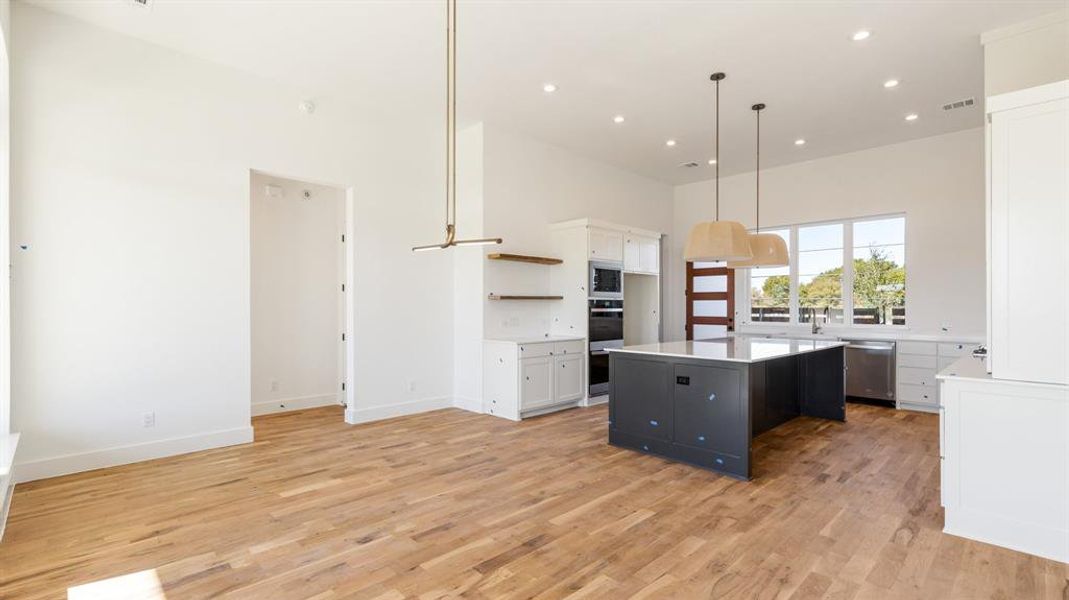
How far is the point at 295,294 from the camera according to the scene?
19.7 feet

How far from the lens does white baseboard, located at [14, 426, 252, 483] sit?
138 inches

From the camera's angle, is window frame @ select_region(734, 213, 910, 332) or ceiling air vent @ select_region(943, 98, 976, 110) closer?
ceiling air vent @ select_region(943, 98, 976, 110)

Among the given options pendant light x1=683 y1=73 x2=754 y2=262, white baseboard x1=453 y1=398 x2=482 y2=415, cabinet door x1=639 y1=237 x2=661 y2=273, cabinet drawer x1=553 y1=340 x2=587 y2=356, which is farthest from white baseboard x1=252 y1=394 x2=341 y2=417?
pendant light x1=683 y1=73 x2=754 y2=262

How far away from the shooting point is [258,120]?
15.0ft

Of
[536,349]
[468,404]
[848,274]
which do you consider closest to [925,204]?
[848,274]

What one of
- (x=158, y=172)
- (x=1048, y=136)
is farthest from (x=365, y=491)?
(x=1048, y=136)

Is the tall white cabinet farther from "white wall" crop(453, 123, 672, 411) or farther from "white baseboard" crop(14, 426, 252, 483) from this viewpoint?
"white baseboard" crop(14, 426, 252, 483)

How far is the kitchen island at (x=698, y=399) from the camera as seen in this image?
3.59m

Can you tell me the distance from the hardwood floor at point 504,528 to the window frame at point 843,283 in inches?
114

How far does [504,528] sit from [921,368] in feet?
18.6

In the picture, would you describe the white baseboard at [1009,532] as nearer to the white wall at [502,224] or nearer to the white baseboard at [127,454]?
the white wall at [502,224]

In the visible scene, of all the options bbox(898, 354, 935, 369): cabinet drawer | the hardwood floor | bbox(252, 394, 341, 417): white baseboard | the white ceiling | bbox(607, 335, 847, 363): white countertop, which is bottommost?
the hardwood floor

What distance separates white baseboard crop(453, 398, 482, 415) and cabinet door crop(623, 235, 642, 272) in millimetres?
2633

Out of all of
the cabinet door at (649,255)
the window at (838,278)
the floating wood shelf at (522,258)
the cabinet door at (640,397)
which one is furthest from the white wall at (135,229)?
the window at (838,278)
